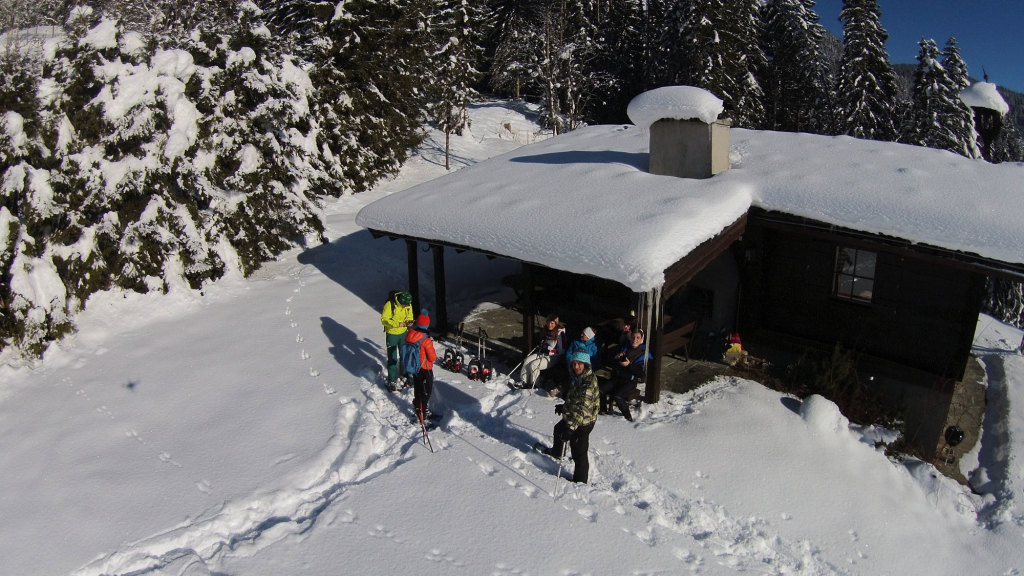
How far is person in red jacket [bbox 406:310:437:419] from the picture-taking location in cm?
798

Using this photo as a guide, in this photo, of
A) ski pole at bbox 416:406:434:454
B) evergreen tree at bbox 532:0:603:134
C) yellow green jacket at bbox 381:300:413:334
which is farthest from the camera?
evergreen tree at bbox 532:0:603:134

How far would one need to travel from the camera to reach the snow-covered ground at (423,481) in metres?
6.19

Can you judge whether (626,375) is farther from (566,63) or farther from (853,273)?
(566,63)

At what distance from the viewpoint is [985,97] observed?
14.1 m

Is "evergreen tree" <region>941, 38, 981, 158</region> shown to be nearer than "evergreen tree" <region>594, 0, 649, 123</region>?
Yes

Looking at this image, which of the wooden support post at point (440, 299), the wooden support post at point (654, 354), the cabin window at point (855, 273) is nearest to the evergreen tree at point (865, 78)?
the cabin window at point (855, 273)

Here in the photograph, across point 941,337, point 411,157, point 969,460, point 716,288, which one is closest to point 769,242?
point 716,288

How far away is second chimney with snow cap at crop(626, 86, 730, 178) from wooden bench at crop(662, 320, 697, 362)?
2547 mm

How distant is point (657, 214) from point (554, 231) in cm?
145

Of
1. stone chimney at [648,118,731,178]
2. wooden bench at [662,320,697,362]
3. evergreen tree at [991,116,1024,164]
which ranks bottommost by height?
evergreen tree at [991,116,1024,164]

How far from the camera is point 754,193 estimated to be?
977cm

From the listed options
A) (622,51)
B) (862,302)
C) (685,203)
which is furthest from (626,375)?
(622,51)

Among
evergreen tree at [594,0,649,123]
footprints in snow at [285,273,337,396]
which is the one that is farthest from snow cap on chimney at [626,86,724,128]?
evergreen tree at [594,0,649,123]

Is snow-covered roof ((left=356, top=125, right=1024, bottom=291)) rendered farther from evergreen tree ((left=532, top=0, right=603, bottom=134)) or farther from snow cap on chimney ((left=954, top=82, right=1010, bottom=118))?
evergreen tree ((left=532, top=0, right=603, bottom=134))
